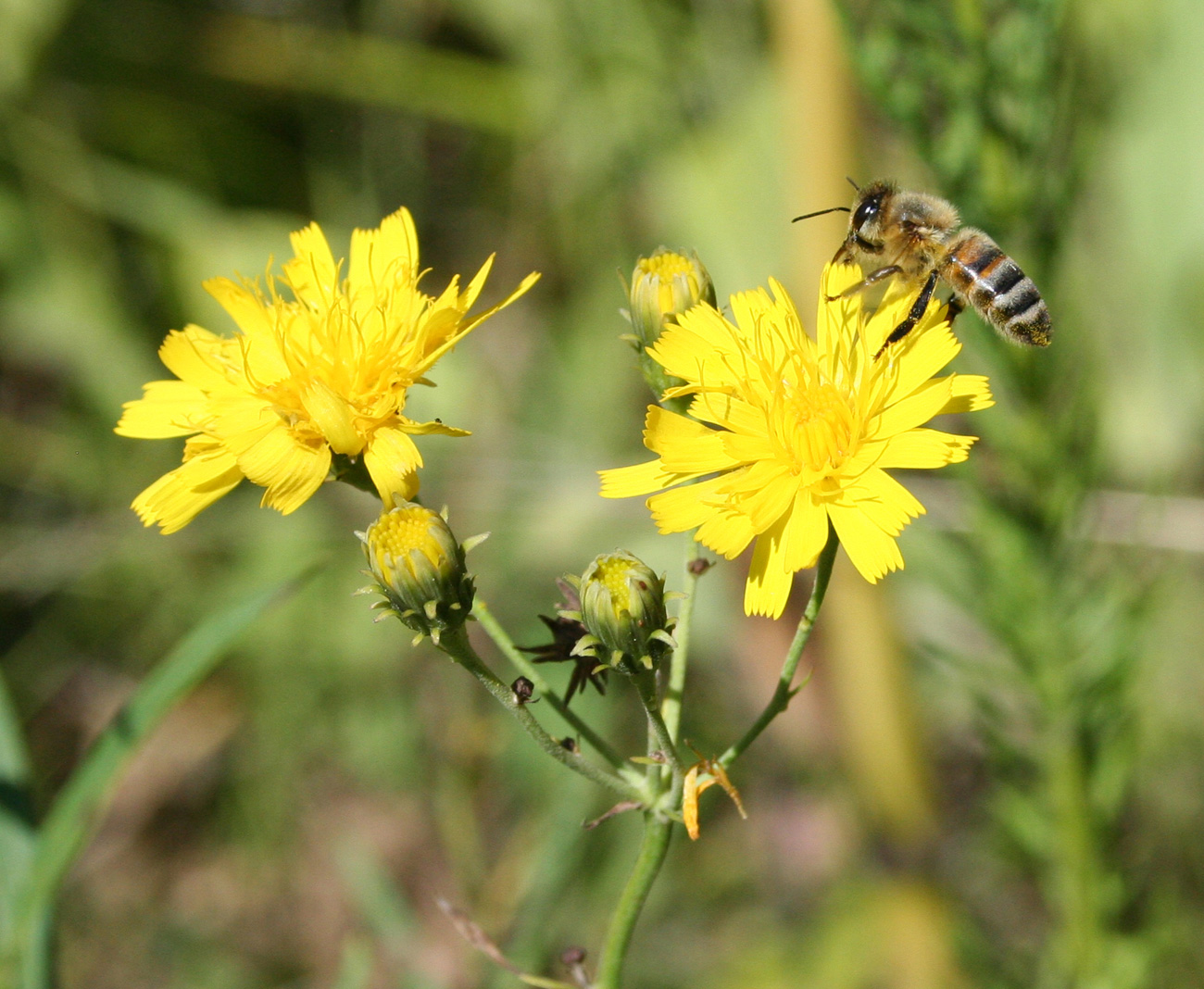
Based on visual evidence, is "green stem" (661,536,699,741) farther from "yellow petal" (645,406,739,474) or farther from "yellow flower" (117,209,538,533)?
"yellow flower" (117,209,538,533)

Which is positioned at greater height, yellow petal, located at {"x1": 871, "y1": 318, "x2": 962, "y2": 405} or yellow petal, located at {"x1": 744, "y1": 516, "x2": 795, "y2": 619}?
yellow petal, located at {"x1": 871, "y1": 318, "x2": 962, "y2": 405}

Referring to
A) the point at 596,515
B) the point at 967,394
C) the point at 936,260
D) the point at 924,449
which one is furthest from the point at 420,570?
the point at 596,515

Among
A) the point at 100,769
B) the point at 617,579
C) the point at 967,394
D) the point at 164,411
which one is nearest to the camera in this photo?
the point at 617,579

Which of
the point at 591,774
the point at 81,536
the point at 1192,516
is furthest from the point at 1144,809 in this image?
the point at 81,536

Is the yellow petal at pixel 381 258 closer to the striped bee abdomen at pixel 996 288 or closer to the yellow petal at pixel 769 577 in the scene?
the yellow petal at pixel 769 577

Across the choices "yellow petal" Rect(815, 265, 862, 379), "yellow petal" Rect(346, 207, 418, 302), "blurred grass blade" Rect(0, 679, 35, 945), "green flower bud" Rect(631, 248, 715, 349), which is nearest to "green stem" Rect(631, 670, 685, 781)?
"green flower bud" Rect(631, 248, 715, 349)

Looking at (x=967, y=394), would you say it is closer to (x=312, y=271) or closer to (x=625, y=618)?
(x=625, y=618)
